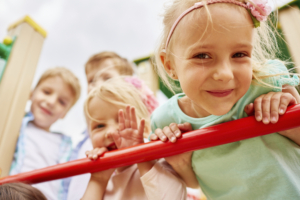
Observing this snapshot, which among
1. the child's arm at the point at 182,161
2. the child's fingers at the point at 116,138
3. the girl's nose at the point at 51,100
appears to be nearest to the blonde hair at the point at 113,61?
the girl's nose at the point at 51,100

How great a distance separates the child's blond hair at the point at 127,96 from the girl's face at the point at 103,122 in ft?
0.05

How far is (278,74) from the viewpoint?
20.9 inches

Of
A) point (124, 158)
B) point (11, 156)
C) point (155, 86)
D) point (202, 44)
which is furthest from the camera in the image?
point (155, 86)

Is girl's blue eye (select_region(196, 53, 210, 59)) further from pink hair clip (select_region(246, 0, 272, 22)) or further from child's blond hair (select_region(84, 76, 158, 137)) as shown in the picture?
child's blond hair (select_region(84, 76, 158, 137))

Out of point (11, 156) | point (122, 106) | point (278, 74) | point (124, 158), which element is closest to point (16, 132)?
point (11, 156)

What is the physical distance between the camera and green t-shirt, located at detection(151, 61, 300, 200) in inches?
21.0

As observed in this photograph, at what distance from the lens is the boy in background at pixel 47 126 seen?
3.45ft

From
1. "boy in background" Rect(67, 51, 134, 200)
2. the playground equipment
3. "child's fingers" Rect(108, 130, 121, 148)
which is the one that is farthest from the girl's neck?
the playground equipment

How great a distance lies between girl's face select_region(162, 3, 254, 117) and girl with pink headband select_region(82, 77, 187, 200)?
21 centimetres

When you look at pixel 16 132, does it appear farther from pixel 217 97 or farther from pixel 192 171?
pixel 217 97

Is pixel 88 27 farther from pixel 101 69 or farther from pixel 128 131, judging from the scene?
pixel 128 131

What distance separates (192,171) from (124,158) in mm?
212

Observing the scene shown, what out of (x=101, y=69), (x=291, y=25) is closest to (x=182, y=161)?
(x=101, y=69)

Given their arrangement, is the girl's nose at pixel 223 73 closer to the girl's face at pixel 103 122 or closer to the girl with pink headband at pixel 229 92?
the girl with pink headband at pixel 229 92
